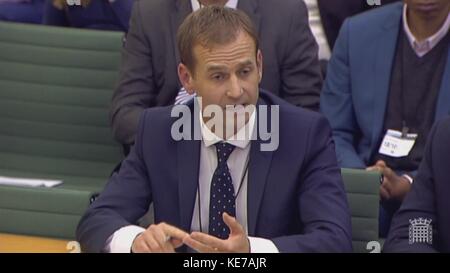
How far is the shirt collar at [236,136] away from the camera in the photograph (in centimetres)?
352

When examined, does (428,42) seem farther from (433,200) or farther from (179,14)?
(433,200)

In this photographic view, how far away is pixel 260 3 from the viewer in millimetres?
4676

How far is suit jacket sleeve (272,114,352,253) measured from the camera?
3295 millimetres

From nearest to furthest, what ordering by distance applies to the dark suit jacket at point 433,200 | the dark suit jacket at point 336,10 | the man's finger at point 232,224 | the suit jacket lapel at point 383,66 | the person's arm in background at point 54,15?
the man's finger at point 232,224, the dark suit jacket at point 433,200, the suit jacket lapel at point 383,66, the dark suit jacket at point 336,10, the person's arm in background at point 54,15

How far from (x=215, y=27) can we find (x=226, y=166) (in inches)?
16.8

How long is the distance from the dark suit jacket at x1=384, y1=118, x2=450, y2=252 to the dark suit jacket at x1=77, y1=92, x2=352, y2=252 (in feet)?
0.53

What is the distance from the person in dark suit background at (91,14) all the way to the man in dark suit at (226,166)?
6.66 feet

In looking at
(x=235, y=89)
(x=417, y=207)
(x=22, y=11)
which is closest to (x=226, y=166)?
(x=235, y=89)

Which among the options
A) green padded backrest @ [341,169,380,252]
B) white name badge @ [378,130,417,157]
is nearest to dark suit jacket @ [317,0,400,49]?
white name badge @ [378,130,417,157]

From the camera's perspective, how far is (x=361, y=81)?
476 centimetres

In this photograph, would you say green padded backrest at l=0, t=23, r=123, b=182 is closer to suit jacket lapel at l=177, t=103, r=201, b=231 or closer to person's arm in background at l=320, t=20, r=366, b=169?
person's arm in background at l=320, t=20, r=366, b=169

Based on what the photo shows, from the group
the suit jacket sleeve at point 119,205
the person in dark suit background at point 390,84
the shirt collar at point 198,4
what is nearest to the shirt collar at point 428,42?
the person in dark suit background at point 390,84

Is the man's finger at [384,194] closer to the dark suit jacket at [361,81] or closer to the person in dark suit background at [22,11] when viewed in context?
the dark suit jacket at [361,81]
